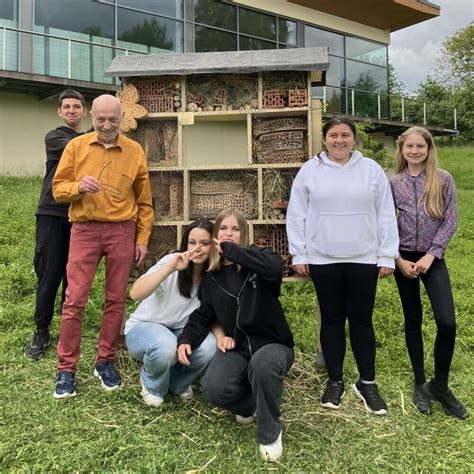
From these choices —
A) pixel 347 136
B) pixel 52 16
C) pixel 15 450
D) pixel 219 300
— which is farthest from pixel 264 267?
pixel 52 16

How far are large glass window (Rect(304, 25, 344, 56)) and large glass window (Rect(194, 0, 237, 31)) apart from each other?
255 cm

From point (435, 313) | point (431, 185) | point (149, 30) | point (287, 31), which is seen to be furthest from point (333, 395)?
point (287, 31)

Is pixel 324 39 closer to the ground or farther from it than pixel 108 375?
farther from it

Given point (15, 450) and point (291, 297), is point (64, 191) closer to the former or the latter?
point (15, 450)

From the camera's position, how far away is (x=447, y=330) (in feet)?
10.6

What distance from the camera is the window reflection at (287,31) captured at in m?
14.6

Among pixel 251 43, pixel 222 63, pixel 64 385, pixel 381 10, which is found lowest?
pixel 64 385

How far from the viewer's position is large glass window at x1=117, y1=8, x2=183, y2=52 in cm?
1214

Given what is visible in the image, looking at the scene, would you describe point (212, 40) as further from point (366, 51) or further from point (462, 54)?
point (462, 54)

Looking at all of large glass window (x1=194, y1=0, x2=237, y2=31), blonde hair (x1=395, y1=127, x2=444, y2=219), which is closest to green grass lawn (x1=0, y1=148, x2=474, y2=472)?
blonde hair (x1=395, y1=127, x2=444, y2=219)

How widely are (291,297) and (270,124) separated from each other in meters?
2.53

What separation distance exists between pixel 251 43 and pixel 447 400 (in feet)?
40.9

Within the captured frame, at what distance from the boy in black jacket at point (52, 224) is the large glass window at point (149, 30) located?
9126 millimetres

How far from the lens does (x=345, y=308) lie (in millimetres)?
3359
